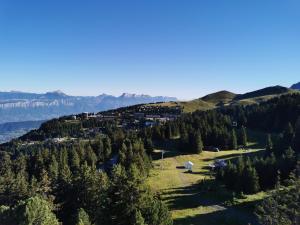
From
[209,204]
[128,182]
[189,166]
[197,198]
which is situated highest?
[128,182]

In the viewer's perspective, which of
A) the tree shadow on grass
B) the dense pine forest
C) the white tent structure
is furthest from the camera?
the white tent structure

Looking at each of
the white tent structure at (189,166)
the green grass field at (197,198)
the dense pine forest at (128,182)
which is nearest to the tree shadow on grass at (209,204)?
the green grass field at (197,198)

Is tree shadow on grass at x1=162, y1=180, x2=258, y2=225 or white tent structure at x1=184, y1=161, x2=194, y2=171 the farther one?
white tent structure at x1=184, y1=161, x2=194, y2=171

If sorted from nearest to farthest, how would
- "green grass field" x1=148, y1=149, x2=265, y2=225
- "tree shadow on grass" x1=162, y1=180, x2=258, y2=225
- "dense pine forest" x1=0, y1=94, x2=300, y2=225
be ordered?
"dense pine forest" x1=0, y1=94, x2=300, y2=225 < "tree shadow on grass" x1=162, y1=180, x2=258, y2=225 < "green grass field" x1=148, y1=149, x2=265, y2=225

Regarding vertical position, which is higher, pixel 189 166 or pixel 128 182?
pixel 128 182

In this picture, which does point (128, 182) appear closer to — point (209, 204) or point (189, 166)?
point (209, 204)

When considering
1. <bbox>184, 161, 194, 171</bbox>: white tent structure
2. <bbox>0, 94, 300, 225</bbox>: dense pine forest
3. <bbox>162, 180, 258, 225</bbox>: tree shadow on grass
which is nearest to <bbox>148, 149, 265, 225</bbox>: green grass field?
<bbox>162, 180, 258, 225</bbox>: tree shadow on grass

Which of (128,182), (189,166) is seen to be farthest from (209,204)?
(189,166)

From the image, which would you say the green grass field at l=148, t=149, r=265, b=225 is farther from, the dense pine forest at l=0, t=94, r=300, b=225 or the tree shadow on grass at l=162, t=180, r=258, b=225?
the dense pine forest at l=0, t=94, r=300, b=225

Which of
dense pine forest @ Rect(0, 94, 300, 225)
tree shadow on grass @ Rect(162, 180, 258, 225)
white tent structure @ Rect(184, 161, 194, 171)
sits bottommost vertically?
tree shadow on grass @ Rect(162, 180, 258, 225)
